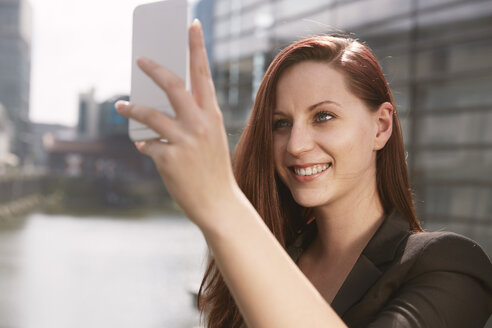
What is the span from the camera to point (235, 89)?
25.0ft

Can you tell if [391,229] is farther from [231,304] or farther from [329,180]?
[231,304]

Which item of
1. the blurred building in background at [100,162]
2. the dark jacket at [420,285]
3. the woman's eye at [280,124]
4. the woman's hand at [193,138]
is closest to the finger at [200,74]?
the woman's hand at [193,138]

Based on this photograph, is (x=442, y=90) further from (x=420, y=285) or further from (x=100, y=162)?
(x=100, y=162)

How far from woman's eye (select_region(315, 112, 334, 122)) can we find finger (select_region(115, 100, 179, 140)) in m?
0.51

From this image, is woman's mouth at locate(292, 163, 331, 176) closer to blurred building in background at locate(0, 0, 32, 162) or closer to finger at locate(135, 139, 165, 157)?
finger at locate(135, 139, 165, 157)

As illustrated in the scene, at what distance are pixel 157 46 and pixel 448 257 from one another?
59cm

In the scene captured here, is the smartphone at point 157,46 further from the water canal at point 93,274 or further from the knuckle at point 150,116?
the water canal at point 93,274

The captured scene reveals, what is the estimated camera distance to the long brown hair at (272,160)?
102 cm

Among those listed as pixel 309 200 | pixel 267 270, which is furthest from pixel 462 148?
pixel 267 270

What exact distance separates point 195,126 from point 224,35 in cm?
819

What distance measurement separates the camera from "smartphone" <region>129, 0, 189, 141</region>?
20.6 inches

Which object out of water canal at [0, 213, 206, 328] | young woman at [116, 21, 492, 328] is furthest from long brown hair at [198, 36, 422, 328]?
water canal at [0, 213, 206, 328]

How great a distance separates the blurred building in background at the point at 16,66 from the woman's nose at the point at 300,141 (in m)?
40.5

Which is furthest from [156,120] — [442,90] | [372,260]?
[442,90]
